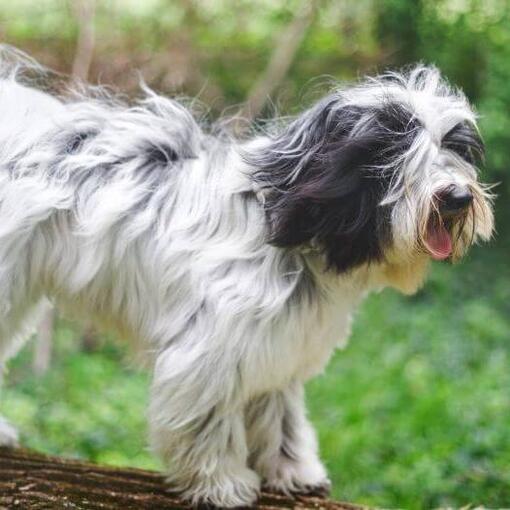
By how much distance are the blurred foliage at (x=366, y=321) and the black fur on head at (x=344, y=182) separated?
1.05 m

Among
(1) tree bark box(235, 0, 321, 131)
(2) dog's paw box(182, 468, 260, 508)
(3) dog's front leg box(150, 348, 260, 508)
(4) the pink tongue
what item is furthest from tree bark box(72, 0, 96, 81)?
(4) the pink tongue

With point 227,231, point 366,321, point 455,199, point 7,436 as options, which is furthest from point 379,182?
point 366,321

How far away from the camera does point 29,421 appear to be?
17.8 ft

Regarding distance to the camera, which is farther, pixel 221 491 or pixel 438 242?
pixel 221 491

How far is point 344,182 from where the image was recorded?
9.39 feet

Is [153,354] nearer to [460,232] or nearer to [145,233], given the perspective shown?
[145,233]

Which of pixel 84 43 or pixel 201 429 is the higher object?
pixel 84 43

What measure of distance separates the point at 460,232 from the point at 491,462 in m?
2.27

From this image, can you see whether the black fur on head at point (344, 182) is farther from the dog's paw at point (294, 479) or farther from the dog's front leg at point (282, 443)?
the dog's paw at point (294, 479)

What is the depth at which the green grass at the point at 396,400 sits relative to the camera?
4824 mm

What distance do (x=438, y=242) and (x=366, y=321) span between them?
194 inches

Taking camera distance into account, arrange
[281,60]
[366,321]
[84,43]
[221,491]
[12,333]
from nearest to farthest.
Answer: [221,491] < [12,333] < [84,43] < [281,60] < [366,321]

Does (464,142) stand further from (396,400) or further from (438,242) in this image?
(396,400)

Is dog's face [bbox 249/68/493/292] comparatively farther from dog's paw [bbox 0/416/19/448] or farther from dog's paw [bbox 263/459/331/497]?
dog's paw [bbox 0/416/19/448]
